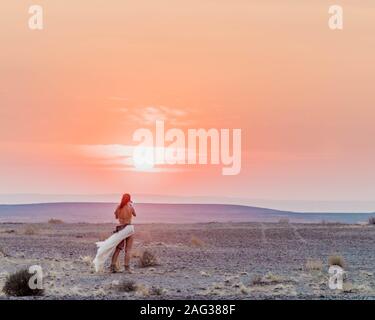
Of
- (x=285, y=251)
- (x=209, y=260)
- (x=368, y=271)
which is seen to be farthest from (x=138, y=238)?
(x=368, y=271)

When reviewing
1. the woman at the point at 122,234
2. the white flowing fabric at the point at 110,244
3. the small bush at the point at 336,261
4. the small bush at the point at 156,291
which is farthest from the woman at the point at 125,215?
the small bush at the point at 336,261

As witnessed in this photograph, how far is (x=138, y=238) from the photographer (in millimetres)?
39844

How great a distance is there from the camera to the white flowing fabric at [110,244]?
24953mm

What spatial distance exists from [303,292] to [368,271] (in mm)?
4723

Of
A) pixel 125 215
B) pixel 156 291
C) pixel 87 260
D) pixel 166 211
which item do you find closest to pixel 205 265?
pixel 87 260

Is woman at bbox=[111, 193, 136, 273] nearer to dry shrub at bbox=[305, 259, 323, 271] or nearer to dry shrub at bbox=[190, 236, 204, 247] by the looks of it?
dry shrub at bbox=[305, 259, 323, 271]

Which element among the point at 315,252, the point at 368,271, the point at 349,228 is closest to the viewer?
the point at 368,271

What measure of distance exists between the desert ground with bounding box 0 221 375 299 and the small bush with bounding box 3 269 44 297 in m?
0.20

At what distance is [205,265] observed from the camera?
28.4 meters

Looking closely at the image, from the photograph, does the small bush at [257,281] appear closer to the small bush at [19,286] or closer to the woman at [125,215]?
the woman at [125,215]

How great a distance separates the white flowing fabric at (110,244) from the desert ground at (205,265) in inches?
12.2

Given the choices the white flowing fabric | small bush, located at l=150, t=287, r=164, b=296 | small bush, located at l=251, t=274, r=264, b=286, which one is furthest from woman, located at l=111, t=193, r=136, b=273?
small bush, located at l=251, t=274, r=264, b=286

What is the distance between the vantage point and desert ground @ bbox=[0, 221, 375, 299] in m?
23.2
